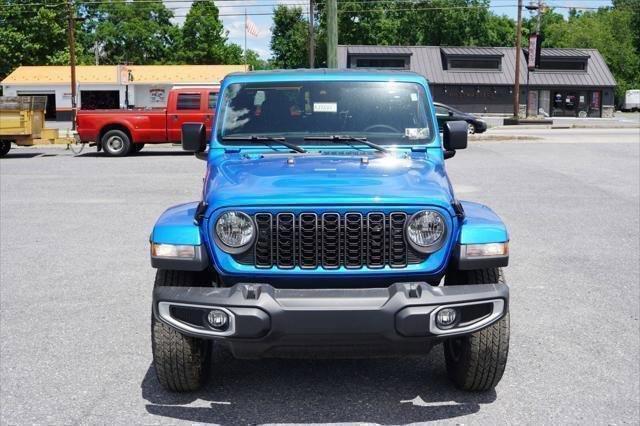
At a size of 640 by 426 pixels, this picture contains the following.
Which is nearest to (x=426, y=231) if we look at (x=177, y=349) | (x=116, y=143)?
(x=177, y=349)

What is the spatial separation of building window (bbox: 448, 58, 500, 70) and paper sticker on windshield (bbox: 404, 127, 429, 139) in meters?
59.0

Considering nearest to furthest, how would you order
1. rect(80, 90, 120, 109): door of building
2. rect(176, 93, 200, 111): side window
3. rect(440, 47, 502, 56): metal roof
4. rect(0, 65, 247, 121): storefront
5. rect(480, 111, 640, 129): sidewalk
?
1. rect(176, 93, 200, 111): side window
2. rect(480, 111, 640, 129): sidewalk
3. rect(0, 65, 247, 121): storefront
4. rect(80, 90, 120, 109): door of building
5. rect(440, 47, 502, 56): metal roof

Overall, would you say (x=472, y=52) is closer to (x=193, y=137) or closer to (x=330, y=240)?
(x=193, y=137)

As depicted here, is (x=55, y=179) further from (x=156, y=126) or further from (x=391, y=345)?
(x=391, y=345)

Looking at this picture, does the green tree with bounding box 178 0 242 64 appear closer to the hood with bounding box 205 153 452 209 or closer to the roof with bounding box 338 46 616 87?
the roof with bounding box 338 46 616 87

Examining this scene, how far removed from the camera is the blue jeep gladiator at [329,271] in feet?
12.2

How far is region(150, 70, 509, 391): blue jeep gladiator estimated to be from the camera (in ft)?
12.2

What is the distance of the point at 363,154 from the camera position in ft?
16.3

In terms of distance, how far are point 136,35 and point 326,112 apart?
8647 cm

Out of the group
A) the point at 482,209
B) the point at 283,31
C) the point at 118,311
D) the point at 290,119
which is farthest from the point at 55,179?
the point at 283,31

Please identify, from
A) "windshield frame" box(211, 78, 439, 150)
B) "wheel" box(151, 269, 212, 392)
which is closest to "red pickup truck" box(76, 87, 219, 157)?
"windshield frame" box(211, 78, 439, 150)

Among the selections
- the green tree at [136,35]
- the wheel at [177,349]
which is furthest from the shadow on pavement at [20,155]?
the green tree at [136,35]

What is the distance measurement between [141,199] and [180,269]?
915 cm

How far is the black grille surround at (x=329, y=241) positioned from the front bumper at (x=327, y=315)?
7.7 inches
